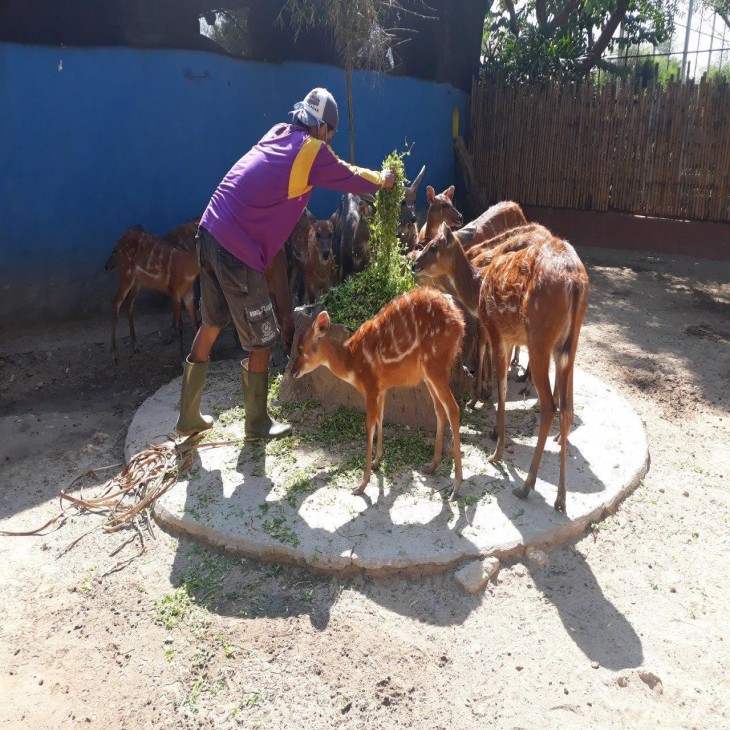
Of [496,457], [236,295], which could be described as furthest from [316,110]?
[496,457]

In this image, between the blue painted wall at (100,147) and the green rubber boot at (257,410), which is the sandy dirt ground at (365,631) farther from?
Result: the blue painted wall at (100,147)

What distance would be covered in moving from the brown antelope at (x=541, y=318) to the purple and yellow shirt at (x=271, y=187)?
→ 1061 millimetres

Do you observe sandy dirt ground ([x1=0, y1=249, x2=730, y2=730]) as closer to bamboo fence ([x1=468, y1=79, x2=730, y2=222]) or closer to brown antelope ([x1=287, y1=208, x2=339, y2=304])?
brown antelope ([x1=287, y1=208, x2=339, y2=304])

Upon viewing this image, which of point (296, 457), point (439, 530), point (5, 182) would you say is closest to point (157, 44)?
point (5, 182)

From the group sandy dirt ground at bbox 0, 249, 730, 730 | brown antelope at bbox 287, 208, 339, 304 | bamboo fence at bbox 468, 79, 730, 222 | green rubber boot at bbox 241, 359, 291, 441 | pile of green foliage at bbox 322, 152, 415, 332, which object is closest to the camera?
sandy dirt ground at bbox 0, 249, 730, 730

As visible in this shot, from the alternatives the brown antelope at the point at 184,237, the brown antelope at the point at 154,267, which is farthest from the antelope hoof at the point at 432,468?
the brown antelope at the point at 184,237

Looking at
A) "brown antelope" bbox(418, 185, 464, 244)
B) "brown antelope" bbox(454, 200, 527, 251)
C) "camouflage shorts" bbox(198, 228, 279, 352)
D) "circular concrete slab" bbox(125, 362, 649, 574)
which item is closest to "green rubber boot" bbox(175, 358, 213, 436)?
"circular concrete slab" bbox(125, 362, 649, 574)

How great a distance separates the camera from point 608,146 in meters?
12.1

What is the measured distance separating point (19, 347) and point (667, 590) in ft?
21.4

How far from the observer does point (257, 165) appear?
4.29 m

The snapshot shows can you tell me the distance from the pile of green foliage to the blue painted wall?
12.3 ft

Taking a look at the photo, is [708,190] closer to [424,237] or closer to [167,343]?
[424,237]

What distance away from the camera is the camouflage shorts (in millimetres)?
4402

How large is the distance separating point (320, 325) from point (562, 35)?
1297 centimetres
